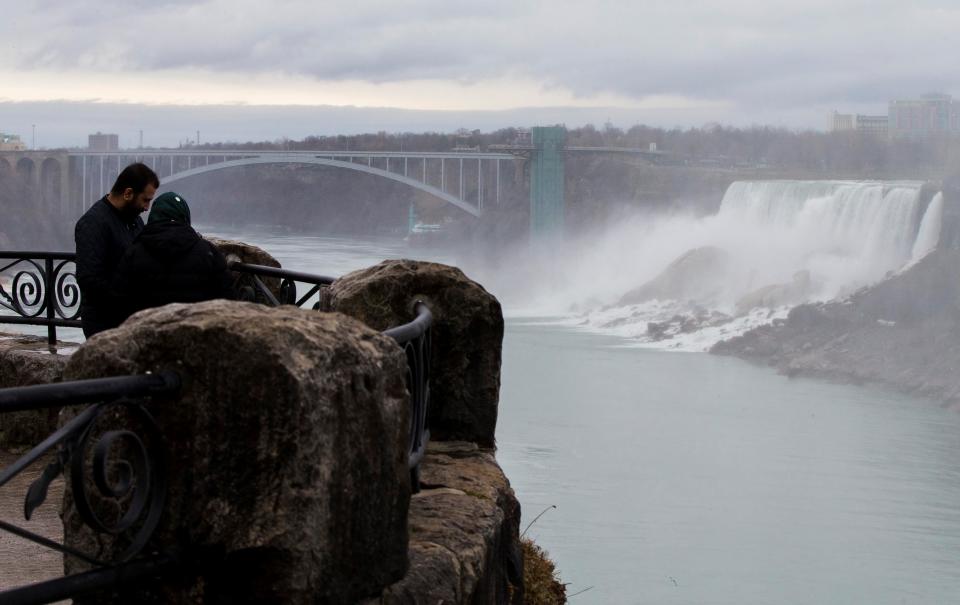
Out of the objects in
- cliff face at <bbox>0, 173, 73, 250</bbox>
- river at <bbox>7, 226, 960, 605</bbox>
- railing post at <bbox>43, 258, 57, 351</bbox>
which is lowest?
river at <bbox>7, 226, 960, 605</bbox>

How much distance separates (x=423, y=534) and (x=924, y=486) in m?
42.4

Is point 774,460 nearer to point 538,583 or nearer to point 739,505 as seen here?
point 739,505

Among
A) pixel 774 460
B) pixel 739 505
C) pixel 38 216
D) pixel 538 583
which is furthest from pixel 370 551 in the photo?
pixel 38 216

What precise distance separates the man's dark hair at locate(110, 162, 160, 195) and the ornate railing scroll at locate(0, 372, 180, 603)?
5.45ft

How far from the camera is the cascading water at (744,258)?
202 ft

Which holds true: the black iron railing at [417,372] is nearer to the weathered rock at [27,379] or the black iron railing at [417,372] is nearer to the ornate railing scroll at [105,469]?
the ornate railing scroll at [105,469]

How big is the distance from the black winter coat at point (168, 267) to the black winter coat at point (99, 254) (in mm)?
257

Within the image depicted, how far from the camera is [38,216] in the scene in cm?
5812

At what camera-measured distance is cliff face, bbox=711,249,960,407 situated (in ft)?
188

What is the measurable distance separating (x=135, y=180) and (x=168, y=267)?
49 cm

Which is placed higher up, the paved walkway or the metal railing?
the metal railing

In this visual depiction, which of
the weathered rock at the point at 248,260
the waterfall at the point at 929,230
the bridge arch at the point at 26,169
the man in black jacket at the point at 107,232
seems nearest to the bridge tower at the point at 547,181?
the waterfall at the point at 929,230

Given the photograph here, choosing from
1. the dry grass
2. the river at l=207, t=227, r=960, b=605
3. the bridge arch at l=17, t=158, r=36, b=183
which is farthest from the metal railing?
the bridge arch at l=17, t=158, r=36, b=183

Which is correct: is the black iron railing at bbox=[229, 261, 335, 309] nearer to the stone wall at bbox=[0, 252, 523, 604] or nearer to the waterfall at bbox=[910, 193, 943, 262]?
the stone wall at bbox=[0, 252, 523, 604]
